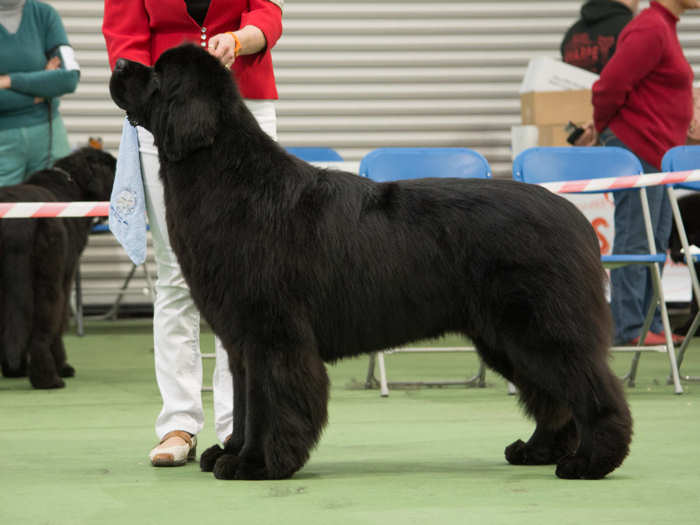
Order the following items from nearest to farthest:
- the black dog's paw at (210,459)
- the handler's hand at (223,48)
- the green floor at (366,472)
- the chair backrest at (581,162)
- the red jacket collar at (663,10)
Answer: the green floor at (366,472) < the handler's hand at (223,48) < the black dog's paw at (210,459) < the chair backrest at (581,162) < the red jacket collar at (663,10)

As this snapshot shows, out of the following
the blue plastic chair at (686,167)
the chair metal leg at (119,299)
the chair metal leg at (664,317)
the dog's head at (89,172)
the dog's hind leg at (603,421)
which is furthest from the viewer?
the chair metal leg at (119,299)

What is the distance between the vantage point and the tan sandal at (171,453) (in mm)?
3289

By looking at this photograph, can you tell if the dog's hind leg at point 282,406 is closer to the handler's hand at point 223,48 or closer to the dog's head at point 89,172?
the handler's hand at point 223,48

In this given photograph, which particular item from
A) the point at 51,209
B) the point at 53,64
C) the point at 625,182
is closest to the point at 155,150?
the point at 51,209

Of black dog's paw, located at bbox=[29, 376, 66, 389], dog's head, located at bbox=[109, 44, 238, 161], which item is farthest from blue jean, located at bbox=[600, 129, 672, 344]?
dog's head, located at bbox=[109, 44, 238, 161]

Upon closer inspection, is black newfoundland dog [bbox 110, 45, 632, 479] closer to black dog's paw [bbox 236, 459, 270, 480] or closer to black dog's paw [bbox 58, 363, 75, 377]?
black dog's paw [bbox 236, 459, 270, 480]

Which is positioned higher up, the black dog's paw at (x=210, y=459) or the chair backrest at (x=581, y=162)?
the chair backrest at (x=581, y=162)

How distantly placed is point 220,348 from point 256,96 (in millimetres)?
875

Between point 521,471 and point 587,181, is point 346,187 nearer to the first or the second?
point 521,471

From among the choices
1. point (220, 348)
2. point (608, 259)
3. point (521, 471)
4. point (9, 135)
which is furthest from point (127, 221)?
point (9, 135)

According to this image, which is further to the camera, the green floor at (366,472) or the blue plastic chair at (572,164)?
the blue plastic chair at (572,164)

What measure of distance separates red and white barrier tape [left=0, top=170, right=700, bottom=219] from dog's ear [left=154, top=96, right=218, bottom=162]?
98.1 inches

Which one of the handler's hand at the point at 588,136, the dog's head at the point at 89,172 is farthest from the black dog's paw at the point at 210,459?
the handler's hand at the point at 588,136

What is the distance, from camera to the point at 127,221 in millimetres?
3457
